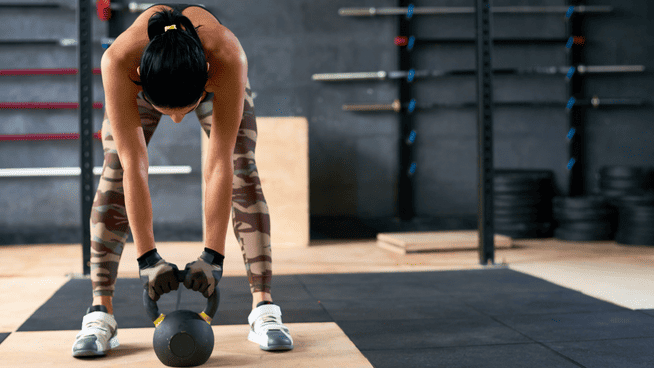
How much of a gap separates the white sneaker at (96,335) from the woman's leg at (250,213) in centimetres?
42

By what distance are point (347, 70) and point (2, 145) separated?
293cm

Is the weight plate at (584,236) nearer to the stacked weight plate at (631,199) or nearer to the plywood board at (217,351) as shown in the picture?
the stacked weight plate at (631,199)

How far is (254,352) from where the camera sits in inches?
62.9

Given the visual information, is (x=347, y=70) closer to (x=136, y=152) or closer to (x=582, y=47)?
(x=582, y=47)

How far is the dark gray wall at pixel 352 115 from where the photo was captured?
4.77m

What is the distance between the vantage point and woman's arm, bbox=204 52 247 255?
4.72ft

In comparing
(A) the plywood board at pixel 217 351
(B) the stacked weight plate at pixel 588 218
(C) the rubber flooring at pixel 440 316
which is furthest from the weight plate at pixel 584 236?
(A) the plywood board at pixel 217 351

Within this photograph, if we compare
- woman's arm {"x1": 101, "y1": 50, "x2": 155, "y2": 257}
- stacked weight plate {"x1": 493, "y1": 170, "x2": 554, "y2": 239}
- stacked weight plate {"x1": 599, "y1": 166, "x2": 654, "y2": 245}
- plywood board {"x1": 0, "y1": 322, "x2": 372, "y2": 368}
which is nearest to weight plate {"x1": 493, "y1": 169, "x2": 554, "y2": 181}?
stacked weight plate {"x1": 493, "y1": 170, "x2": 554, "y2": 239}

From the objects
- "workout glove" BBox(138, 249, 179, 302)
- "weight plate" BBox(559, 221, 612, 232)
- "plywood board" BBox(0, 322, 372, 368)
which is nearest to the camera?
"workout glove" BBox(138, 249, 179, 302)

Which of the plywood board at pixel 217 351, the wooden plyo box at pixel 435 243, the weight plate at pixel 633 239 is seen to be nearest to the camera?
the plywood board at pixel 217 351

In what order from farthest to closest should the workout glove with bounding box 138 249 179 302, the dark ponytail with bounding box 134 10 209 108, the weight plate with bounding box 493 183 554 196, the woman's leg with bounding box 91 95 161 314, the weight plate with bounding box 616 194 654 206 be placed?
the weight plate with bounding box 493 183 554 196, the weight plate with bounding box 616 194 654 206, the woman's leg with bounding box 91 95 161 314, the workout glove with bounding box 138 249 179 302, the dark ponytail with bounding box 134 10 209 108

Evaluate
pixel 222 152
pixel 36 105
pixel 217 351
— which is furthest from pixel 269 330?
pixel 36 105

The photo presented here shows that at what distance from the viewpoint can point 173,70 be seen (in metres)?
1.21

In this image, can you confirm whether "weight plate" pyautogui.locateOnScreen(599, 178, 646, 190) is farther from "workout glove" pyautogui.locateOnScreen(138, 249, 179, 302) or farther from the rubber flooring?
"workout glove" pyautogui.locateOnScreen(138, 249, 179, 302)
